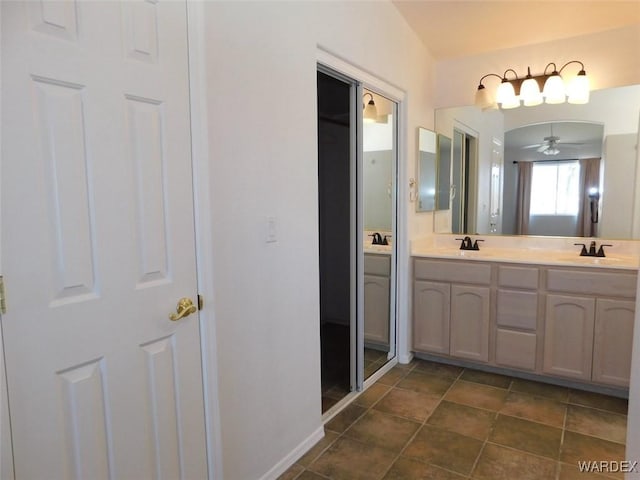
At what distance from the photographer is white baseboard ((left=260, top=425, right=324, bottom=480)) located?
188cm

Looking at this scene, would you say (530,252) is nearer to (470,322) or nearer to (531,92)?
(470,322)

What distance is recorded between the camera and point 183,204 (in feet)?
4.57

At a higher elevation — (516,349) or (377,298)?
(377,298)

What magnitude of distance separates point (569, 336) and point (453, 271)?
83 centimetres

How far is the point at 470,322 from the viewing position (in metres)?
3.00

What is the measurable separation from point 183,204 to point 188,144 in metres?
0.20

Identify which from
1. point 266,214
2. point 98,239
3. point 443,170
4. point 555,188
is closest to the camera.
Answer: point 98,239

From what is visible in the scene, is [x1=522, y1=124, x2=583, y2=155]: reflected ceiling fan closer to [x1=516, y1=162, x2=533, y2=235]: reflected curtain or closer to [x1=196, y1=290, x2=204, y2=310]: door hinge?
[x1=516, y1=162, x2=533, y2=235]: reflected curtain

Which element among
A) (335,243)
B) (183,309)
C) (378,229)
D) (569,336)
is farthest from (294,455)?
(569,336)

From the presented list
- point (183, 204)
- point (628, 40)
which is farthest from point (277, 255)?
point (628, 40)

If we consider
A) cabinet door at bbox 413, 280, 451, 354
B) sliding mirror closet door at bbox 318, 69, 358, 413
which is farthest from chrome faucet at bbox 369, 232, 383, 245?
cabinet door at bbox 413, 280, 451, 354

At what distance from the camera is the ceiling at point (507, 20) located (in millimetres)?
2564

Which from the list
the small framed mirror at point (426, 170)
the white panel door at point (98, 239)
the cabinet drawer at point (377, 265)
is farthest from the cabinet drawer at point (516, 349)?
the white panel door at point (98, 239)

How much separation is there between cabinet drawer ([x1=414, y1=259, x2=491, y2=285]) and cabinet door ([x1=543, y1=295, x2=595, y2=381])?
1.43 ft
